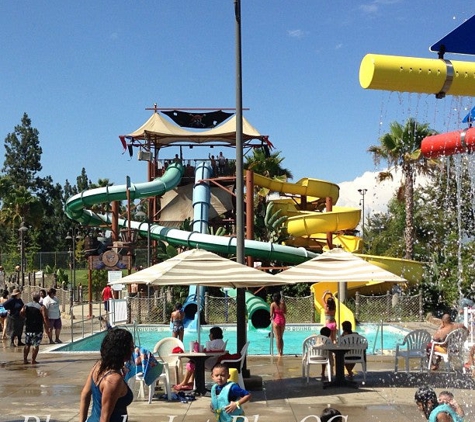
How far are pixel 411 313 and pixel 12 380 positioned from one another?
14631mm

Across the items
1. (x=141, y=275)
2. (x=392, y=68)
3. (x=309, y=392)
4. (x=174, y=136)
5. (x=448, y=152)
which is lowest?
(x=309, y=392)

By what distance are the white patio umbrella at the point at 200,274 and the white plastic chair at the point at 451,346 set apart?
3.46m

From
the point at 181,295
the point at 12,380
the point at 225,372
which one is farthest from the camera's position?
the point at 181,295

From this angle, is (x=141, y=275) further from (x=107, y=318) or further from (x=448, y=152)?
(x=107, y=318)

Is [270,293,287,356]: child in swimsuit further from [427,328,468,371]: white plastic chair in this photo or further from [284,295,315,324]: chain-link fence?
[284,295,315,324]: chain-link fence

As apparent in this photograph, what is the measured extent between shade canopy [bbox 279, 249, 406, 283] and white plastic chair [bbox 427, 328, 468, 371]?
5.57 ft

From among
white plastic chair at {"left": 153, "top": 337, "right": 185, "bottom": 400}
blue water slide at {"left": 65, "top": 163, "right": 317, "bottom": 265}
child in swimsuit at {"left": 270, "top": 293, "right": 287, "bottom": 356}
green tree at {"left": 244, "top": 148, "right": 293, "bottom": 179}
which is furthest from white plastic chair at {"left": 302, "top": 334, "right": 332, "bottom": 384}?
green tree at {"left": 244, "top": 148, "right": 293, "bottom": 179}

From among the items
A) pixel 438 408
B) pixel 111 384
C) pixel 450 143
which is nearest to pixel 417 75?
pixel 450 143

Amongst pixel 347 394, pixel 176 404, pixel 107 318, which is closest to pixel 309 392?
pixel 347 394

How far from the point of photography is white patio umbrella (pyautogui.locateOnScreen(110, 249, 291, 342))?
10.6 m

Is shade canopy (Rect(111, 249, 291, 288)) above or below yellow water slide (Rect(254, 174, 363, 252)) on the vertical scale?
below

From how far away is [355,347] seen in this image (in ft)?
39.1

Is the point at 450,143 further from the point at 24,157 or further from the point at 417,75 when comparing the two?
the point at 24,157

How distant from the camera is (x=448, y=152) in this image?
4168 mm
